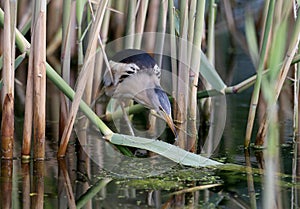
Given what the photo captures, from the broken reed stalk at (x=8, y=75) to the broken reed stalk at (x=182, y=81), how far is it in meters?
0.55

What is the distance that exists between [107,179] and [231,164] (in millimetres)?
402

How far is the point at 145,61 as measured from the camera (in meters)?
2.39

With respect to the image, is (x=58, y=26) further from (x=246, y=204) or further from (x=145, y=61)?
(x=246, y=204)

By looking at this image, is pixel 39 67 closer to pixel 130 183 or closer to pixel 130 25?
pixel 130 183

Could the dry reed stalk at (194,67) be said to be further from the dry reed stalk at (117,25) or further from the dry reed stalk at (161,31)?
the dry reed stalk at (117,25)

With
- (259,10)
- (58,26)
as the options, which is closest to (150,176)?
(58,26)

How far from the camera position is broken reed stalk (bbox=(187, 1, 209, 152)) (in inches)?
92.0

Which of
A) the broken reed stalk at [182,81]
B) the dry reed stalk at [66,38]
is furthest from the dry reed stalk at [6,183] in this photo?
the broken reed stalk at [182,81]

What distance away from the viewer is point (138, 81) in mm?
2396

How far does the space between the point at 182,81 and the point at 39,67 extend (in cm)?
49

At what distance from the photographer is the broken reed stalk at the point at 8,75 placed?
82.4 inches

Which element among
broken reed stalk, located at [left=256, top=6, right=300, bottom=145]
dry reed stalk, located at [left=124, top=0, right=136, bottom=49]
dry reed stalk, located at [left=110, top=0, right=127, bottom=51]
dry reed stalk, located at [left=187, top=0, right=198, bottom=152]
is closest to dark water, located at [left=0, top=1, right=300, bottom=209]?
dry reed stalk, located at [left=187, top=0, right=198, bottom=152]

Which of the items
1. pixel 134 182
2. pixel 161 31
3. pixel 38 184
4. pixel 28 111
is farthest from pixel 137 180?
pixel 161 31

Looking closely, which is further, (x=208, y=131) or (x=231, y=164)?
(x=208, y=131)
